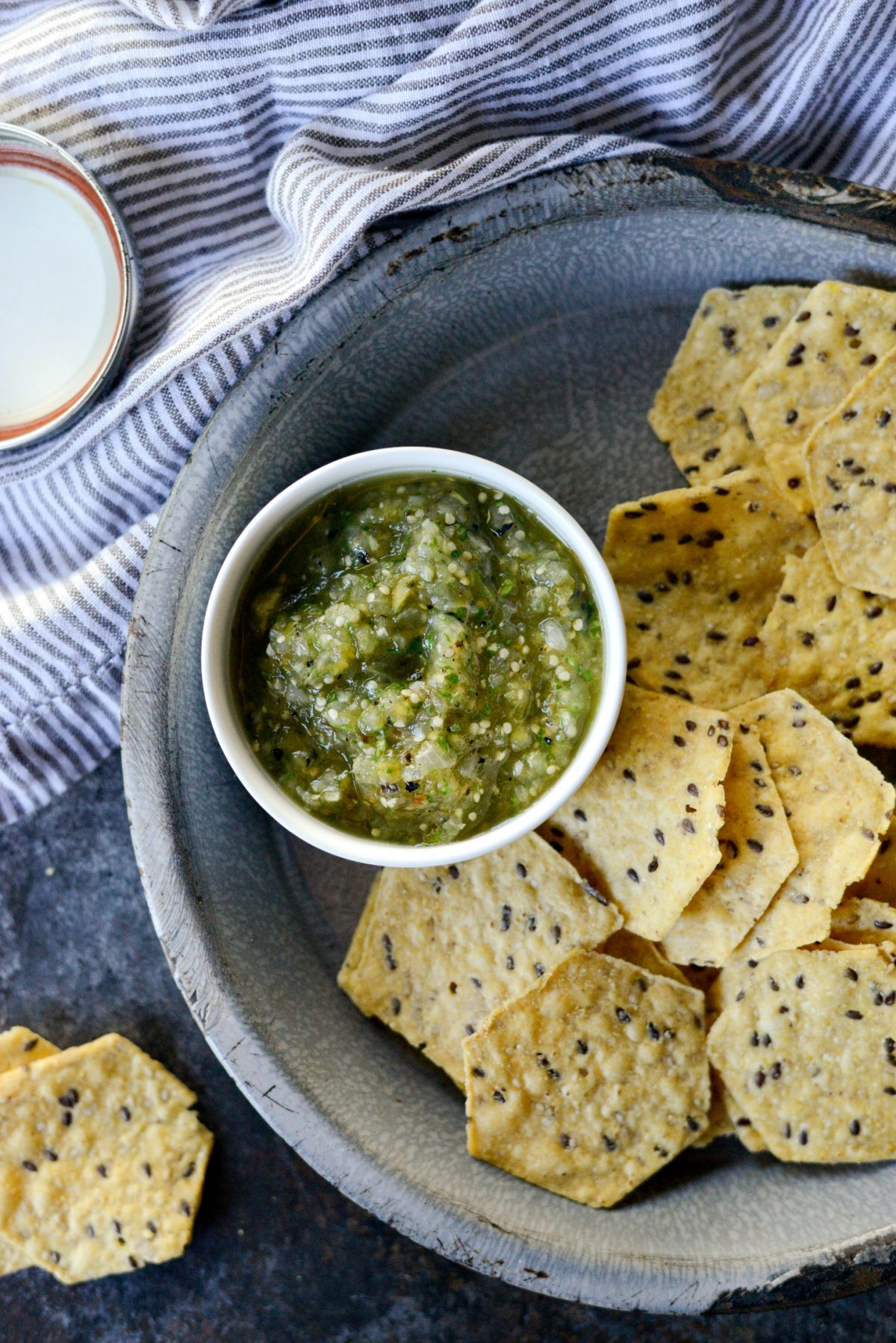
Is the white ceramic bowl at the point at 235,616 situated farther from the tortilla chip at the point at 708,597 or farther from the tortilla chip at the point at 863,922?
the tortilla chip at the point at 863,922

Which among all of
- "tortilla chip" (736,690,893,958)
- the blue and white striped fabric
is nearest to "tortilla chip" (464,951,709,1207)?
"tortilla chip" (736,690,893,958)

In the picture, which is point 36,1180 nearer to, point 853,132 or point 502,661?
point 502,661

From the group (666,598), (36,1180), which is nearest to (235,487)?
(666,598)

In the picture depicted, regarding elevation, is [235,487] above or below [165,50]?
below

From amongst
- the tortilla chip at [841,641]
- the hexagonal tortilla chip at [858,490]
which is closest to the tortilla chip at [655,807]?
the tortilla chip at [841,641]

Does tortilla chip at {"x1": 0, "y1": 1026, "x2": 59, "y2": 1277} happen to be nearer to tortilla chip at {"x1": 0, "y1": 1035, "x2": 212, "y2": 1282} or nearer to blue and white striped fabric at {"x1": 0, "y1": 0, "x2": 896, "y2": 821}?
tortilla chip at {"x1": 0, "y1": 1035, "x2": 212, "y2": 1282}

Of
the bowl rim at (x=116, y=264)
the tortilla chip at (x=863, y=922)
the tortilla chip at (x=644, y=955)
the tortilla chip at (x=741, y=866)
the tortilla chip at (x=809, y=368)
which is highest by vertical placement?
the bowl rim at (x=116, y=264)

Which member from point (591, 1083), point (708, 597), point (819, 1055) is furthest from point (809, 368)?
point (591, 1083)
